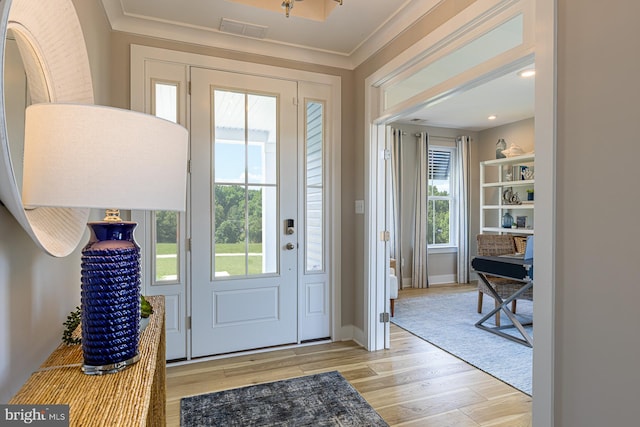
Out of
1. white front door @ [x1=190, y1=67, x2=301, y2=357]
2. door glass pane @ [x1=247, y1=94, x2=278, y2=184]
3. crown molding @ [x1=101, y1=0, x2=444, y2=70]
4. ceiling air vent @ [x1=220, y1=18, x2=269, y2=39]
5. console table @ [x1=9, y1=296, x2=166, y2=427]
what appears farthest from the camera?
door glass pane @ [x1=247, y1=94, x2=278, y2=184]

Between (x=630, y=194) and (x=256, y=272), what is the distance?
247cm

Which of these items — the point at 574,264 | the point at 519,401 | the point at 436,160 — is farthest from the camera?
the point at 436,160

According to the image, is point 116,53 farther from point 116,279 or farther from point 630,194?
point 630,194

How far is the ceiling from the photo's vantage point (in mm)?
2391

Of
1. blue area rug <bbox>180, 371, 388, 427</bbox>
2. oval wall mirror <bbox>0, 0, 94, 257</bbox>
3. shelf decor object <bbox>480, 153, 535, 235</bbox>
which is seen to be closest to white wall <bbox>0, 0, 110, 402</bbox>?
oval wall mirror <bbox>0, 0, 94, 257</bbox>

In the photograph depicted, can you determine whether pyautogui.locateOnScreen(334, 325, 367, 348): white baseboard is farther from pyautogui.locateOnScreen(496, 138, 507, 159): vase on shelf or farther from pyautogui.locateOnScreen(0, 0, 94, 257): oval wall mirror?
pyautogui.locateOnScreen(496, 138, 507, 159): vase on shelf

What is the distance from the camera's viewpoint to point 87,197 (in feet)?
2.65

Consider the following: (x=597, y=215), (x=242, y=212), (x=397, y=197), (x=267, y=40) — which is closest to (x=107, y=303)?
(x=597, y=215)

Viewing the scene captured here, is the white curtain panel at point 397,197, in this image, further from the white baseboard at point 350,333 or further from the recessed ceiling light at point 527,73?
the white baseboard at point 350,333

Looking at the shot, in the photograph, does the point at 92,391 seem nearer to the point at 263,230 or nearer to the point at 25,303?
the point at 25,303

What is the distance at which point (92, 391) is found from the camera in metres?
0.84

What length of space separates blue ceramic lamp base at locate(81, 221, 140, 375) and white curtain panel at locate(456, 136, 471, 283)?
5.77 meters

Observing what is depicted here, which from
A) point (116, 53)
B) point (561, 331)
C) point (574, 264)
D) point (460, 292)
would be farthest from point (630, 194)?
point (460, 292)

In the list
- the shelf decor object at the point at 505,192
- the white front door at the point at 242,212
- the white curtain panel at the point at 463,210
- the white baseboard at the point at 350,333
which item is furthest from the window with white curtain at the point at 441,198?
the white front door at the point at 242,212
